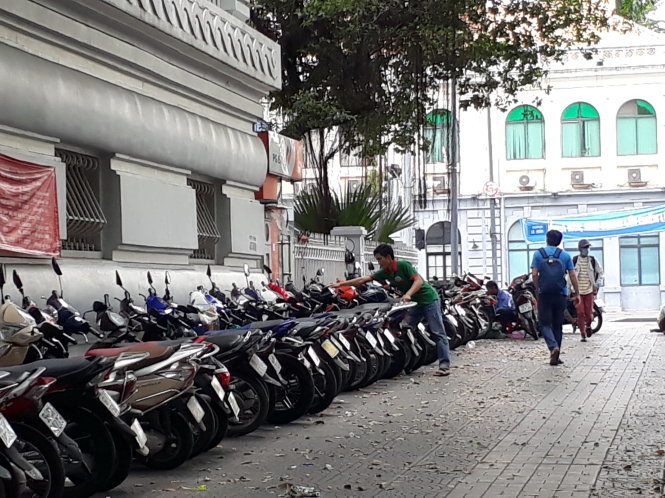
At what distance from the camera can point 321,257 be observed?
22.5 metres

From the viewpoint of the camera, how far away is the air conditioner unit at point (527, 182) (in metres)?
47.0

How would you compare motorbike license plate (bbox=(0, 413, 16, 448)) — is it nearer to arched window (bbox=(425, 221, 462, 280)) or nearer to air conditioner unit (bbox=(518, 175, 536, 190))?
arched window (bbox=(425, 221, 462, 280))

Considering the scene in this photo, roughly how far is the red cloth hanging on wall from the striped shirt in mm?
12209

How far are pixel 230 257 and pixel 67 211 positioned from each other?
4.75 metres

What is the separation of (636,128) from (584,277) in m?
26.0

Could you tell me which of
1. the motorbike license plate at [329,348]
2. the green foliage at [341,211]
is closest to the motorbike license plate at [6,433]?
the motorbike license plate at [329,348]

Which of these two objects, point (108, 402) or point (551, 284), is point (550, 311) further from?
point (108, 402)

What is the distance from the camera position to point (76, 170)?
43.1 ft

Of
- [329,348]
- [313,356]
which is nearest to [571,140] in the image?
[329,348]

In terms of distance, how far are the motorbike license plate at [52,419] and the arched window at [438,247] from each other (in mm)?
41584

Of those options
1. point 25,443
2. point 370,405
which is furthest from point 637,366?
point 25,443

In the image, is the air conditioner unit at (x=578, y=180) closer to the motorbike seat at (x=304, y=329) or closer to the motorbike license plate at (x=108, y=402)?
the motorbike seat at (x=304, y=329)

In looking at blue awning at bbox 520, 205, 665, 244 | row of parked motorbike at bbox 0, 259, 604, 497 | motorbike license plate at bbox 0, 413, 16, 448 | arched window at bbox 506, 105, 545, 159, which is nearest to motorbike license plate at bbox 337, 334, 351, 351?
row of parked motorbike at bbox 0, 259, 604, 497

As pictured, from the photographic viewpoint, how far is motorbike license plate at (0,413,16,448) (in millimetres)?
5832
